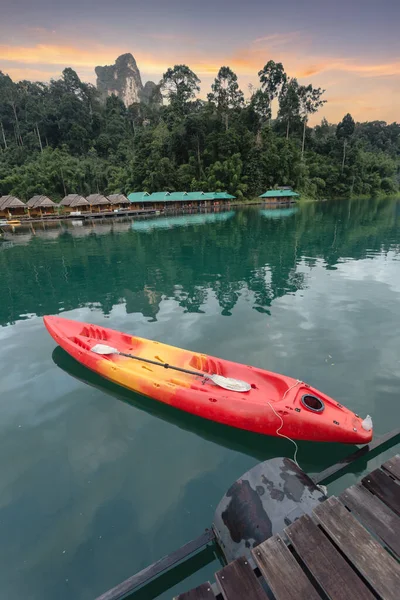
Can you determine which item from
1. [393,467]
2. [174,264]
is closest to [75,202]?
[174,264]

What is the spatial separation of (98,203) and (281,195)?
37217 millimetres

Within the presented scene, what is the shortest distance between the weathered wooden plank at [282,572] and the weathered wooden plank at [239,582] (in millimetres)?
109

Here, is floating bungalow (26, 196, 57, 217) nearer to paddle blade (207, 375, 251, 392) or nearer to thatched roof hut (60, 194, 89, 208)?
thatched roof hut (60, 194, 89, 208)

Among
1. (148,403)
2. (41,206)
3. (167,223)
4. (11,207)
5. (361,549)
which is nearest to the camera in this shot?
(361,549)

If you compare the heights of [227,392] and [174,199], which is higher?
[174,199]

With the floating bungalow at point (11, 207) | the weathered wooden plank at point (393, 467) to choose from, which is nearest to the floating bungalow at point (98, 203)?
the floating bungalow at point (11, 207)

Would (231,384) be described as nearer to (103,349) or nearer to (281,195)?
(103,349)

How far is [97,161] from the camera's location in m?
73.2

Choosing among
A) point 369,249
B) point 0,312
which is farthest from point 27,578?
point 369,249

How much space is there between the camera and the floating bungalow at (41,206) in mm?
48281

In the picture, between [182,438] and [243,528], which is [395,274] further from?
[243,528]

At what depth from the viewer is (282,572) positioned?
2537 mm

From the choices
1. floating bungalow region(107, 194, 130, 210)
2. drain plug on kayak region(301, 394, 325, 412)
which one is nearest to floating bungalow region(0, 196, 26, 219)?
floating bungalow region(107, 194, 130, 210)

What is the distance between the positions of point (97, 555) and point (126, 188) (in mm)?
66843
